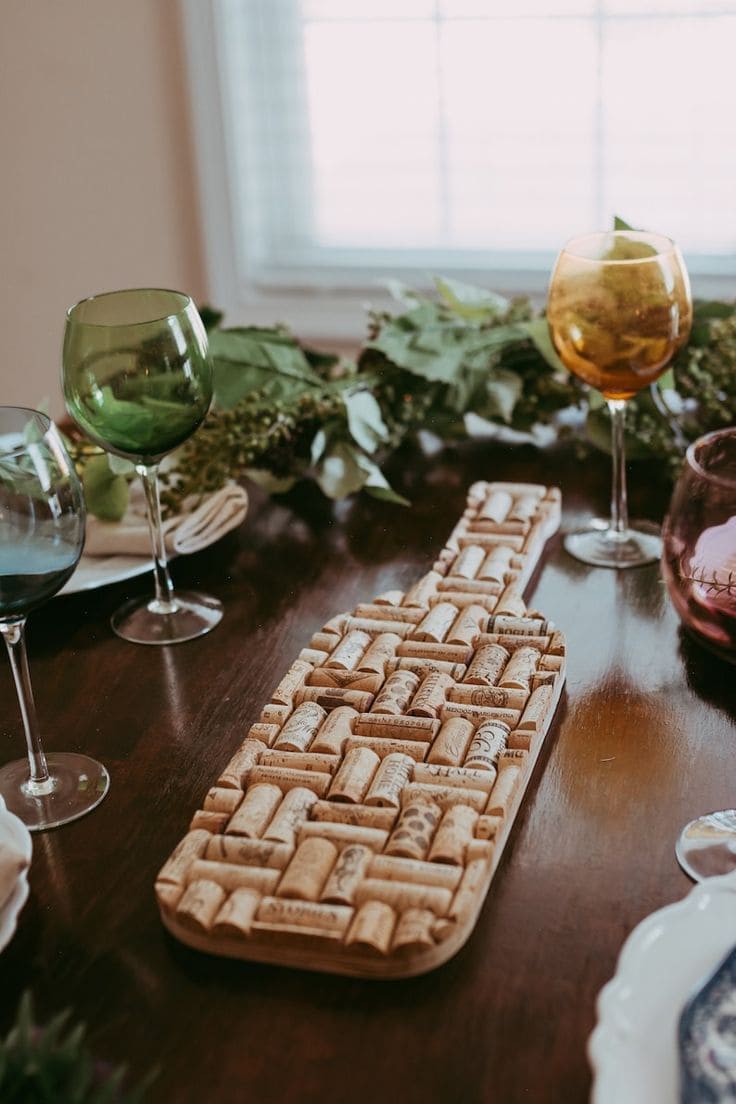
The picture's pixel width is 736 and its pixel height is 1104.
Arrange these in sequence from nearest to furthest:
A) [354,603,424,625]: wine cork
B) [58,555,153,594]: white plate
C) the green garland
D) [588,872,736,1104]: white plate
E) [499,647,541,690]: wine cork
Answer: [588,872,736,1104]: white plate → [499,647,541,690]: wine cork → [354,603,424,625]: wine cork → [58,555,153,594]: white plate → the green garland

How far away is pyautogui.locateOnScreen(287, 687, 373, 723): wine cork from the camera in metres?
0.87

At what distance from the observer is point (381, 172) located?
248 centimetres

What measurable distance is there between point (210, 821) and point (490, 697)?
213 mm

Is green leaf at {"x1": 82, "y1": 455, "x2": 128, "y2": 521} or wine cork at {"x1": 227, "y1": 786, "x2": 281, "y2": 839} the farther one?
green leaf at {"x1": 82, "y1": 455, "x2": 128, "y2": 521}

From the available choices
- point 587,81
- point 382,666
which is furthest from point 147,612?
point 587,81

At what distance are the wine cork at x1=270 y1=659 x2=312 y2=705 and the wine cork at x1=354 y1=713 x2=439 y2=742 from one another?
0.06m

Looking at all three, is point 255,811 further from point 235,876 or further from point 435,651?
point 435,651

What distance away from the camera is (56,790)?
2.86 ft

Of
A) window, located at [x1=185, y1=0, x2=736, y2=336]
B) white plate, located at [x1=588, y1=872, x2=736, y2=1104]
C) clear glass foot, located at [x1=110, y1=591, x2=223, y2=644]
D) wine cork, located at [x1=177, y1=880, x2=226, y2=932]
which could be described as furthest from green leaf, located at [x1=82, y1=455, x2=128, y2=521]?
window, located at [x1=185, y1=0, x2=736, y2=336]

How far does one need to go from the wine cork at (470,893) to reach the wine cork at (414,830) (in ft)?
0.10

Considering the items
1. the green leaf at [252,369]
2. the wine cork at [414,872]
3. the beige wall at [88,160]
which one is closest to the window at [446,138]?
the beige wall at [88,160]

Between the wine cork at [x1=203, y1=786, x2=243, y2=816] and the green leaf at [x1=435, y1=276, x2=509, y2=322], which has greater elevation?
the green leaf at [x1=435, y1=276, x2=509, y2=322]

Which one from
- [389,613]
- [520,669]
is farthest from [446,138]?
[520,669]

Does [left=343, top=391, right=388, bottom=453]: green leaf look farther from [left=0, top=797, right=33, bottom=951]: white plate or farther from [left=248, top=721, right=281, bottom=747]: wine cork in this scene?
[left=0, top=797, right=33, bottom=951]: white plate
